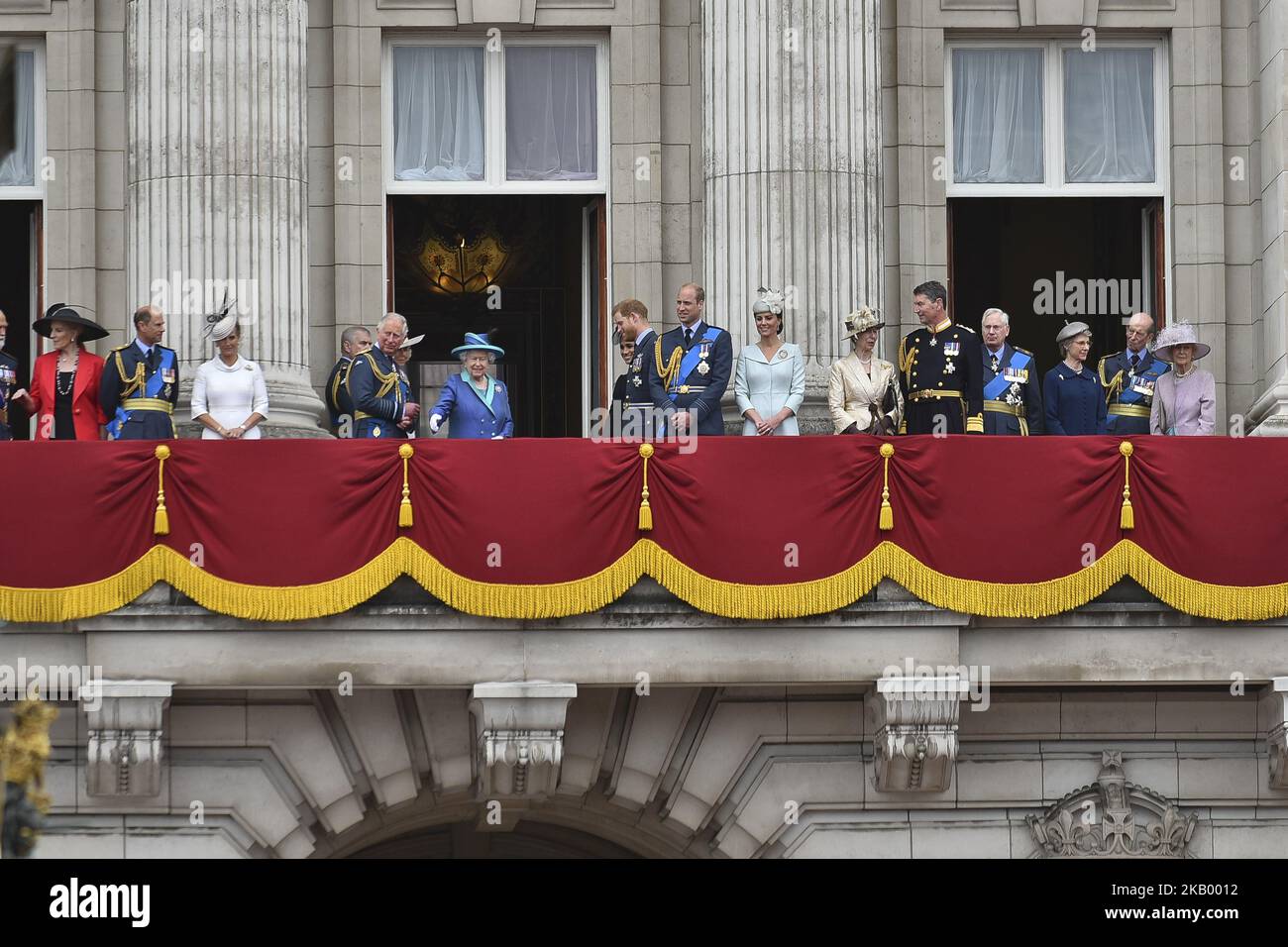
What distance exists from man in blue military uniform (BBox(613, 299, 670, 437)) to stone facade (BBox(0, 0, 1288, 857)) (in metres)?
1.93

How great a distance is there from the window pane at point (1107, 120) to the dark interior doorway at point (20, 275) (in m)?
10.8

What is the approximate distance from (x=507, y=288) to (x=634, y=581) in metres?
7.15

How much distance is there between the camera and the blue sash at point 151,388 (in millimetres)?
28547

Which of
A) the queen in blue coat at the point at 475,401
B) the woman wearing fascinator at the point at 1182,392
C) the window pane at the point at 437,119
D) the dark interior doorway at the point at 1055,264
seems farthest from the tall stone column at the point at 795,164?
the woman wearing fascinator at the point at 1182,392

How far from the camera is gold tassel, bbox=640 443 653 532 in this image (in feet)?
90.4

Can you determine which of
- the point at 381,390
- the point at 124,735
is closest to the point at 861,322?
the point at 381,390


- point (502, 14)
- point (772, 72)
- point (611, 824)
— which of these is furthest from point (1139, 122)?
point (611, 824)

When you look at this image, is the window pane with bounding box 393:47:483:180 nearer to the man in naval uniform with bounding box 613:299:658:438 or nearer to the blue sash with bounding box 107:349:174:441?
the man in naval uniform with bounding box 613:299:658:438

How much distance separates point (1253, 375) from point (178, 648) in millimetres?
11677

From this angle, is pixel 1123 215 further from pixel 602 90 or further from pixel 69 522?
pixel 69 522

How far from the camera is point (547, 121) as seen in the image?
32.5 meters

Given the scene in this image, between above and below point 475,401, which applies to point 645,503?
below

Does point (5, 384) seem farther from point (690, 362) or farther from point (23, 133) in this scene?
point (690, 362)

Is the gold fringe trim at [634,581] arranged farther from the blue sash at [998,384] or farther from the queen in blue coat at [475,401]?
the blue sash at [998,384]
